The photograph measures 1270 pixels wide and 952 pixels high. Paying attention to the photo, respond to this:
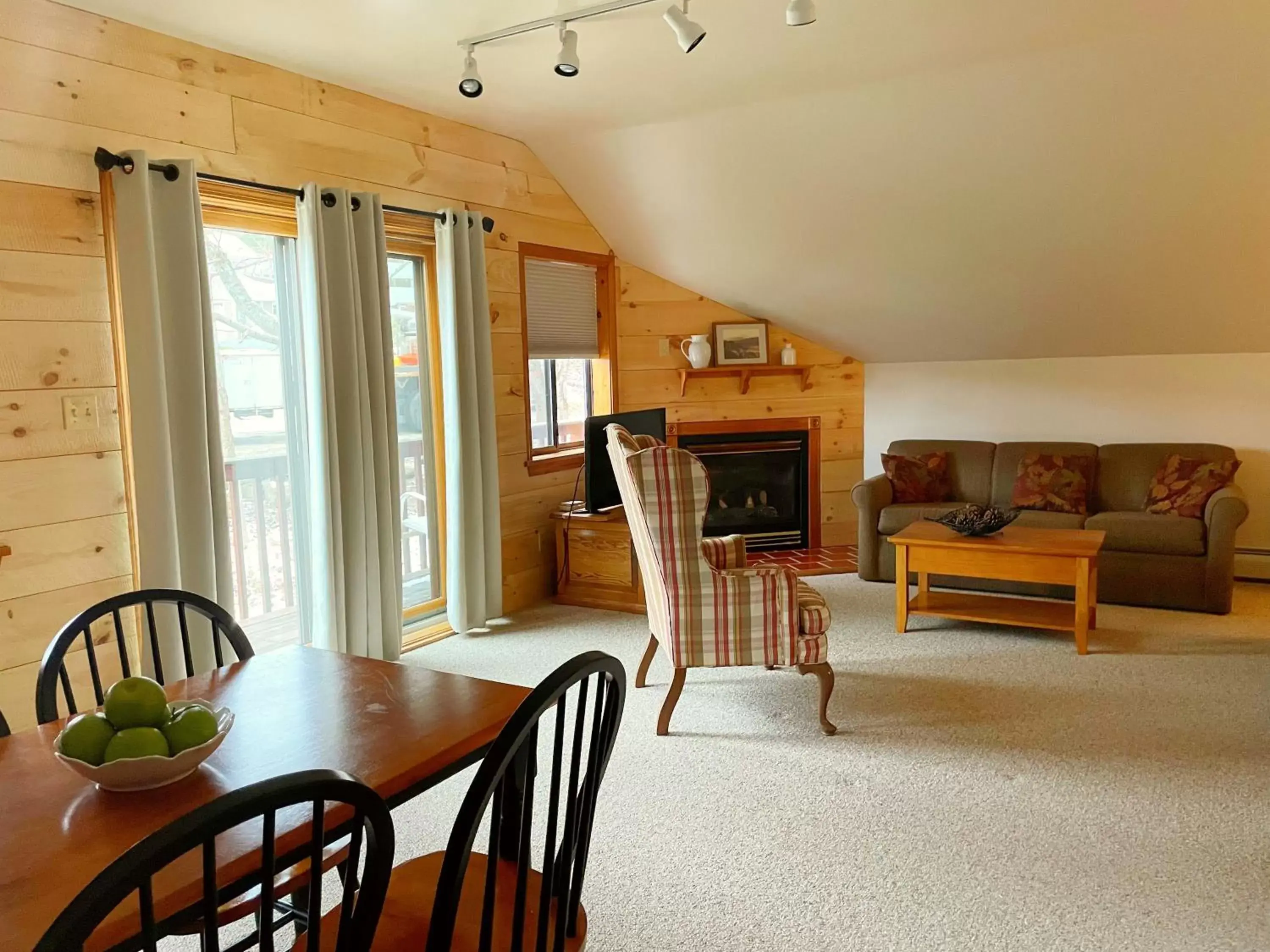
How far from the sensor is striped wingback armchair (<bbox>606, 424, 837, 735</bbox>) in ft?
10.8

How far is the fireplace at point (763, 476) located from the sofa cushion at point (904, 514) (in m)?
1.03

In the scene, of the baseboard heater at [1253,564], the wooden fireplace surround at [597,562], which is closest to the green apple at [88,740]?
the wooden fireplace surround at [597,562]

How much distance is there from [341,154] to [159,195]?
1049 mm

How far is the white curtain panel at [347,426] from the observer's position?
3854 mm

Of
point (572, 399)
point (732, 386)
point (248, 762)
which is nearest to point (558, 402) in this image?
point (572, 399)

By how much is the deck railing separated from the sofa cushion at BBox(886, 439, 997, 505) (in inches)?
135

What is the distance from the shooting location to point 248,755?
5.18 ft

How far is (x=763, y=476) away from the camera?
6.55 m

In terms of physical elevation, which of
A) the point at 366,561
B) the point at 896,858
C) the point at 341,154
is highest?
the point at 341,154

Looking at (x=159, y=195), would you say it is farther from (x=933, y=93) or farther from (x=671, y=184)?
(x=933, y=93)

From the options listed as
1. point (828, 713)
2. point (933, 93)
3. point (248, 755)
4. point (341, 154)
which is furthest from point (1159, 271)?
point (248, 755)

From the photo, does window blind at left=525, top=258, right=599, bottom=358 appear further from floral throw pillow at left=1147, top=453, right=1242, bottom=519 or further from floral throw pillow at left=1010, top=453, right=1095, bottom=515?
floral throw pillow at left=1147, top=453, right=1242, bottom=519

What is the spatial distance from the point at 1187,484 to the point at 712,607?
3202mm

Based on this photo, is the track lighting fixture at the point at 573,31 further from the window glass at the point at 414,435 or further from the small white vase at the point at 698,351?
the small white vase at the point at 698,351
